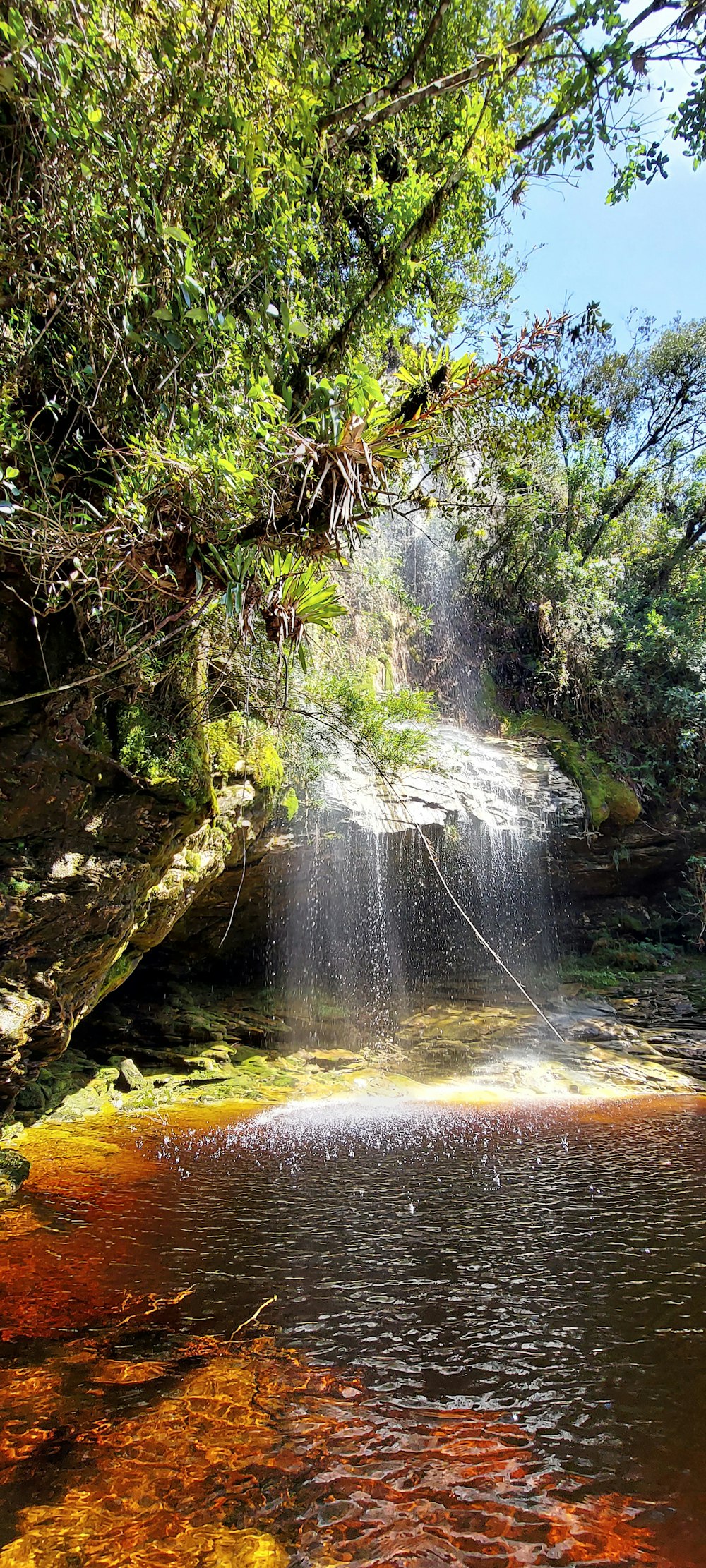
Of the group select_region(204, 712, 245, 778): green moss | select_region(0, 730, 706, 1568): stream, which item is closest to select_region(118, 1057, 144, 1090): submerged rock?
select_region(0, 730, 706, 1568): stream

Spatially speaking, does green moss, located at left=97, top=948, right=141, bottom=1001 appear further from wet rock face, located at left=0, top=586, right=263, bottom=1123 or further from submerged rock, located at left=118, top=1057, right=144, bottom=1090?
submerged rock, located at left=118, top=1057, right=144, bottom=1090

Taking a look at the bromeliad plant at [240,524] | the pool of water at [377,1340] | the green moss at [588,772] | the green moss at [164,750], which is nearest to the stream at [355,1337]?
the pool of water at [377,1340]

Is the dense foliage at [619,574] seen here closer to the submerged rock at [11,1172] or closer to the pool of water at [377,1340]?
the pool of water at [377,1340]

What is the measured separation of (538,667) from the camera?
1565 cm

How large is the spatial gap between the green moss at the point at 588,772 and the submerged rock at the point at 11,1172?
36.0ft

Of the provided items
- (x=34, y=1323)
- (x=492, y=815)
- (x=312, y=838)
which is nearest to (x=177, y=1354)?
(x=34, y=1323)

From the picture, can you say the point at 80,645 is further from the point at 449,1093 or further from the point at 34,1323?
the point at 449,1093

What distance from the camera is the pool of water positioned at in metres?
2.07

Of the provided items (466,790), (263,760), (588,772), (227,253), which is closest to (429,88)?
(227,253)

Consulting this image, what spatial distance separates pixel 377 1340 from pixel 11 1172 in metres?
3.11

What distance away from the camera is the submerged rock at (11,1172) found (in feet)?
15.4

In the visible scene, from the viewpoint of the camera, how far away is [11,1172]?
4863mm

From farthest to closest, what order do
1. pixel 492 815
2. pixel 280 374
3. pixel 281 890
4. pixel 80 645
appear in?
pixel 492 815 < pixel 281 890 < pixel 80 645 < pixel 280 374

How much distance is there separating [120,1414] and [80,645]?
3.76m
